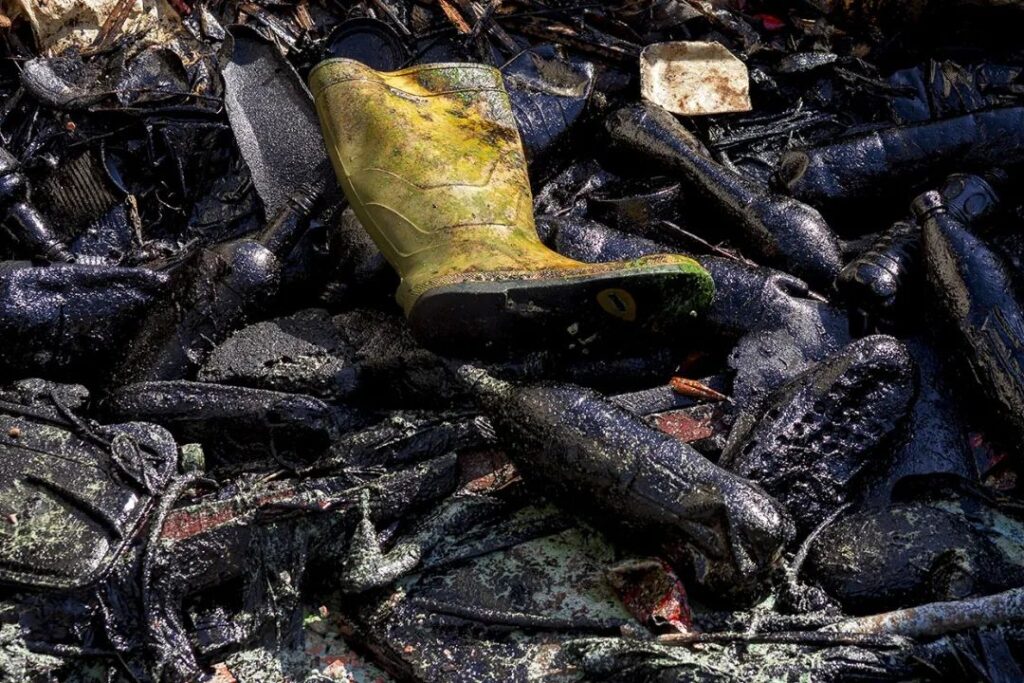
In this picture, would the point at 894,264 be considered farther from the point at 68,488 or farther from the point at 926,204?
Result: the point at 68,488

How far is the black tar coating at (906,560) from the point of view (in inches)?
121

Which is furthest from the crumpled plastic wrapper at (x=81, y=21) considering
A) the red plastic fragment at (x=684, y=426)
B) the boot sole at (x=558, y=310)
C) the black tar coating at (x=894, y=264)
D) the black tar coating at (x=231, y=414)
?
the black tar coating at (x=894, y=264)

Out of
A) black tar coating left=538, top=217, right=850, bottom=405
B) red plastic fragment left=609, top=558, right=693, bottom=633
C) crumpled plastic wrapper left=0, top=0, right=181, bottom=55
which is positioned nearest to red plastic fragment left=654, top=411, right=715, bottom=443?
black tar coating left=538, top=217, right=850, bottom=405

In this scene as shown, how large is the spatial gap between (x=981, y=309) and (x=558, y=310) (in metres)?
1.41

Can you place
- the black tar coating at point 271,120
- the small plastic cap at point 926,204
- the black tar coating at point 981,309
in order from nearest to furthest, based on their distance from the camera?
the black tar coating at point 981,309 → the small plastic cap at point 926,204 → the black tar coating at point 271,120

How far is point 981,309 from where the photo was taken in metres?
3.56

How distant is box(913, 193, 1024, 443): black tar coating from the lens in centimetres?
345

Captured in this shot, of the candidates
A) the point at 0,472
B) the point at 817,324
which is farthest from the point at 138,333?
the point at 817,324

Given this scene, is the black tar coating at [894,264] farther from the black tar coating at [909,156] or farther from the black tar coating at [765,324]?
the black tar coating at [909,156]

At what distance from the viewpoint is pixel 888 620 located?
9.78ft

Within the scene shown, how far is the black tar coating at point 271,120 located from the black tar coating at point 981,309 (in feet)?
7.58

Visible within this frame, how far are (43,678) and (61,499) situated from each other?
1.72ft

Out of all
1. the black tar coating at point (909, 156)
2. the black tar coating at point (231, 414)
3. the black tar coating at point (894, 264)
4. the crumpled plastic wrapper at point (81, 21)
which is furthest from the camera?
the crumpled plastic wrapper at point (81, 21)

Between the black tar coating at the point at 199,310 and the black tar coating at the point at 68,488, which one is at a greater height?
the black tar coating at the point at 199,310
